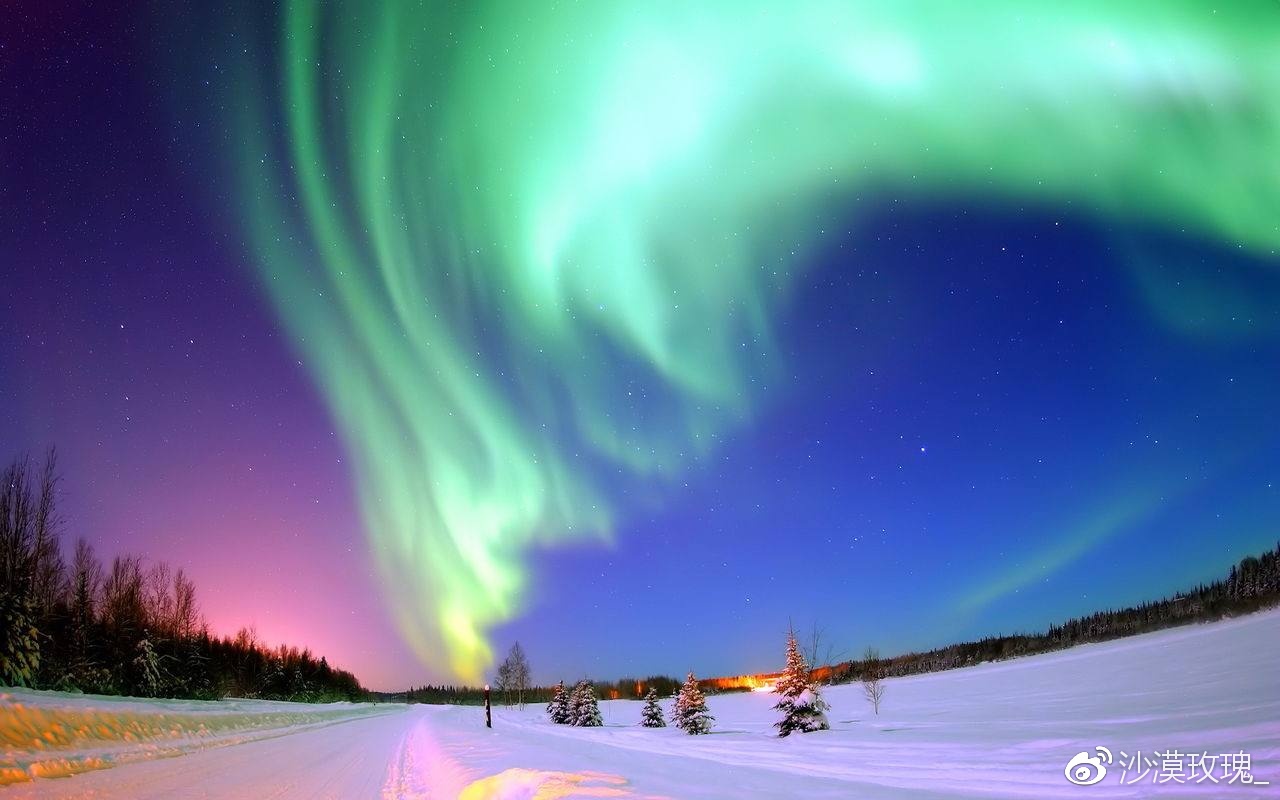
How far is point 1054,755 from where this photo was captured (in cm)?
1327

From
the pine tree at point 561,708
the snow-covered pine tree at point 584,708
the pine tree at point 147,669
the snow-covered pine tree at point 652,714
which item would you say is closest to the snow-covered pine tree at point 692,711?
the snow-covered pine tree at point 652,714

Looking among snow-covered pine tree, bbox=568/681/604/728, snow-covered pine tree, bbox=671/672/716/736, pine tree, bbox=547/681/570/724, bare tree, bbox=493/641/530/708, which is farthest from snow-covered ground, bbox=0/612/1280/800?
bare tree, bbox=493/641/530/708

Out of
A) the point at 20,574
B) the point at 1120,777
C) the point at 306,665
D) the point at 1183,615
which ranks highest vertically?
the point at 20,574

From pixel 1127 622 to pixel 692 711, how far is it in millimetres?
100395

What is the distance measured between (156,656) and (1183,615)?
11151 cm

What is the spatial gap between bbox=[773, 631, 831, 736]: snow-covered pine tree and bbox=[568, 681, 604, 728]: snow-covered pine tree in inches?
720

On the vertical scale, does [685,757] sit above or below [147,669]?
above

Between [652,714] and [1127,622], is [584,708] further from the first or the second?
[1127,622]

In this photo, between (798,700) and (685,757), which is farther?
(798,700)

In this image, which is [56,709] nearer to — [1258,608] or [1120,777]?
[1120,777]

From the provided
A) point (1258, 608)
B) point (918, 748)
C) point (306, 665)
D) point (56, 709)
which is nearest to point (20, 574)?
point (56, 709)

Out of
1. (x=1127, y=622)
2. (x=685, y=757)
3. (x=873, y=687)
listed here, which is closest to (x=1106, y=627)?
(x=1127, y=622)

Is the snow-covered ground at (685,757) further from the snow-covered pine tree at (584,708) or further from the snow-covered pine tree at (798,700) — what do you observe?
the snow-covered pine tree at (584,708)

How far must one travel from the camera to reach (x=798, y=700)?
2745cm
